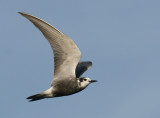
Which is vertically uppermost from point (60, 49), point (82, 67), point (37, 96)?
point (60, 49)

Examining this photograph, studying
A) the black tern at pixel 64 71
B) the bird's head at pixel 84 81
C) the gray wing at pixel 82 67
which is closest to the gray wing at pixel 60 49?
the black tern at pixel 64 71

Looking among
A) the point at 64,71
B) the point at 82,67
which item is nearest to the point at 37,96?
the point at 64,71

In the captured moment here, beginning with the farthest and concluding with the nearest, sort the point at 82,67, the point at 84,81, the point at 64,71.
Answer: the point at 82,67 → the point at 84,81 → the point at 64,71

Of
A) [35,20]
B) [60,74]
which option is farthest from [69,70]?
[35,20]

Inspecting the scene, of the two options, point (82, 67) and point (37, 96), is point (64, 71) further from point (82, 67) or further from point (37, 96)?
point (82, 67)

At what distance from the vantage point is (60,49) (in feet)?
69.0

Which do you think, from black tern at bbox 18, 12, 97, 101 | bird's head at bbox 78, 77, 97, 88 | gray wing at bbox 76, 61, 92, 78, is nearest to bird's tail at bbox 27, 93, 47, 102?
black tern at bbox 18, 12, 97, 101

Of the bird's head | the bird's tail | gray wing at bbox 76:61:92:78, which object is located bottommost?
the bird's tail

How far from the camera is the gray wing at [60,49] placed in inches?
778

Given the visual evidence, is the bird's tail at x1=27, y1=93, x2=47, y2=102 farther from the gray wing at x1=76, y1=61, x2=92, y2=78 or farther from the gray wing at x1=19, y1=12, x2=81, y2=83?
the gray wing at x1=76, y1=61, x2=92, y2=78

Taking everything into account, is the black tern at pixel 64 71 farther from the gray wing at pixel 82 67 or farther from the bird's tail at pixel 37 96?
the gray wing at pixel 82 67

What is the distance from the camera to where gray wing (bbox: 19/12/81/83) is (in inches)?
778

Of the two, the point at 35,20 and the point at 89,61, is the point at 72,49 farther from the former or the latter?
the point at 89,61

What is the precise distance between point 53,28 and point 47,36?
1.54 feet
